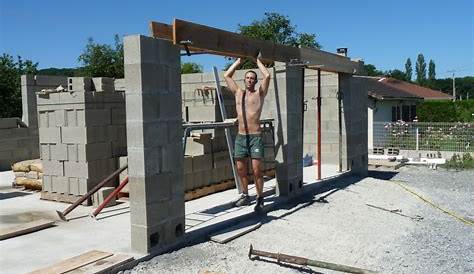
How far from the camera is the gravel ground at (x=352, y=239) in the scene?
480 cm

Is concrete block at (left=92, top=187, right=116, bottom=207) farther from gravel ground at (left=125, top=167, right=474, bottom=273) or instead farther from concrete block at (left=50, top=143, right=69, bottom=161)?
gravel ground at (left=125, top=167, right=474, bottom=273)

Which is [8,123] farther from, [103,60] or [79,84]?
[103,60]

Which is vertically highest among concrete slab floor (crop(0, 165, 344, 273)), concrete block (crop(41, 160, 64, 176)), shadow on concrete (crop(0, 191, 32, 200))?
concrete block (crop(41, 160, 64, 176))

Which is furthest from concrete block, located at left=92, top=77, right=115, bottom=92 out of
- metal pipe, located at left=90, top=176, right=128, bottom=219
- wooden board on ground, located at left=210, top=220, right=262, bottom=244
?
wooden board on ground, located at left=210, top=220, right=262, bottom=244

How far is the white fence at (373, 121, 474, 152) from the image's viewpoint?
1529 cm

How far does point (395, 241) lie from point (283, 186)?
2.03 m

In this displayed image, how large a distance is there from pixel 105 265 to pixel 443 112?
89.7 feet

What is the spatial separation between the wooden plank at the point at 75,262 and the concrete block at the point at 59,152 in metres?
3.11

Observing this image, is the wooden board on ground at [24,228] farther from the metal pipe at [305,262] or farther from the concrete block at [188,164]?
the metal pipe at [305,262]

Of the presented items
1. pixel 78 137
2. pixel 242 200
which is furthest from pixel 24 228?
pixel 242 200

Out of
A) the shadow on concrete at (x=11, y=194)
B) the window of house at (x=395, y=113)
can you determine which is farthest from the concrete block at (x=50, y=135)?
the window of house at (x=395, y=113)

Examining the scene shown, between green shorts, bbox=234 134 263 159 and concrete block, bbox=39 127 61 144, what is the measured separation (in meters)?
2.99

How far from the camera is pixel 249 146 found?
21.0ft

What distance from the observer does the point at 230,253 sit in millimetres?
5039
